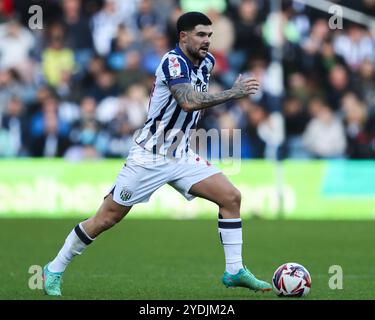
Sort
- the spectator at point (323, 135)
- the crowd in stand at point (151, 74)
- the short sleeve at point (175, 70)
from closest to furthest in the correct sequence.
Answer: the short sleeve at point (175, 70), the crowd in stand at point (151, 74), the spectator at point (323, 135)

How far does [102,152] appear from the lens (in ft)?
68.5

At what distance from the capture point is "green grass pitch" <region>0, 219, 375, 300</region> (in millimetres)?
9953

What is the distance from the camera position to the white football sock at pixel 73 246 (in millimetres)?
9688

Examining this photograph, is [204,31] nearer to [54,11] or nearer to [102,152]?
[102,152]

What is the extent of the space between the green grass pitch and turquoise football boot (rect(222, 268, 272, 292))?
3.8 inches

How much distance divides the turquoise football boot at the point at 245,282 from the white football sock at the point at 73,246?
136 cm

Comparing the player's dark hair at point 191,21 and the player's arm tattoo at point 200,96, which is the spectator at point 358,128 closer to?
the player's dark hair at point 191,21

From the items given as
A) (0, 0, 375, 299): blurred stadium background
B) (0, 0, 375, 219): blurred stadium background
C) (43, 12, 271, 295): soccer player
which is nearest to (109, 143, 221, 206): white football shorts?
(43, 12, 271, 295): soccer player

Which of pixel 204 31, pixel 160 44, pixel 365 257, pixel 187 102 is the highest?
pixel 160 44

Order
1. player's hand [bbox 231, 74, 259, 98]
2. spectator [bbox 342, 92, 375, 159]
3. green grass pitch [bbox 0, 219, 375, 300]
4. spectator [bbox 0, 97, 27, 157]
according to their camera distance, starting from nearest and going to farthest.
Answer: player's hand [bbox 231, 74, 259, 98] < green grass pitch [bbox 0, 219, 375, 300] < spectator [bbox 0, 97, 27, 157] < spectator [bbox 342, 92, 375, 159]

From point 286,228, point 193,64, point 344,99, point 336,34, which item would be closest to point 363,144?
point 344,99

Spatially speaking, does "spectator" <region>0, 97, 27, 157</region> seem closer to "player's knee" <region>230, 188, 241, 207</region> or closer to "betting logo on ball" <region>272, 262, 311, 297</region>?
"player's knee" <region>230, 188, 241, 207</region>

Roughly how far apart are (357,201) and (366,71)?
3.57 meters

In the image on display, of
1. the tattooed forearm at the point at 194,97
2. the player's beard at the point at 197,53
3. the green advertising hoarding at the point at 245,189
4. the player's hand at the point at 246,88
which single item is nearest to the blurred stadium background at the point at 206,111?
the green advertising hoarding at the point at 245,189
